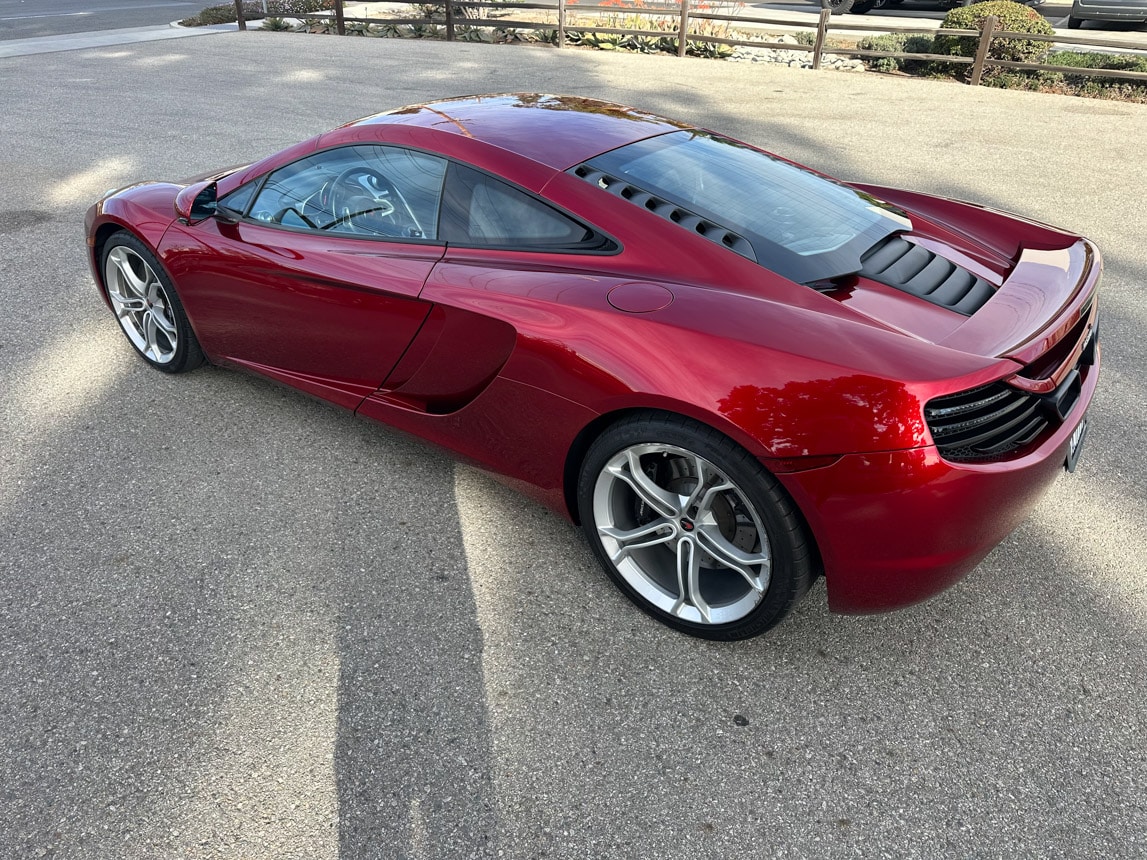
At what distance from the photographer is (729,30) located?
52.6 ft

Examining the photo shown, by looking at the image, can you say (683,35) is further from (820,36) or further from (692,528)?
(692,528)

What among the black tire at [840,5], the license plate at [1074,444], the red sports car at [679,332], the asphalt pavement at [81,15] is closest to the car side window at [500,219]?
the red sports car at [679,332]

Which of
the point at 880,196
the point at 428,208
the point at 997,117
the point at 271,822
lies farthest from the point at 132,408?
the point at 997,117

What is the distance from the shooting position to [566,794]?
2141 mm

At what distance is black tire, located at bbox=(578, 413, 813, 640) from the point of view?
2.26 metres

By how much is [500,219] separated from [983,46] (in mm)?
11673

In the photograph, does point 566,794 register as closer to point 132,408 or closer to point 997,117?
point 132,408

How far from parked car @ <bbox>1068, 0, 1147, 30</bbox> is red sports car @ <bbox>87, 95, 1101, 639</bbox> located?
18738 millimetres

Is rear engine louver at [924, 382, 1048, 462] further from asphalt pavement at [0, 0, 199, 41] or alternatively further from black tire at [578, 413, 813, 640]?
asphalt pavement at [0, 0, 199, 41]

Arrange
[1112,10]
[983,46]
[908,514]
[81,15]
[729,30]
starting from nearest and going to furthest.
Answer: [908,514], [983,46], [729,30], [1112,10], [81,15]

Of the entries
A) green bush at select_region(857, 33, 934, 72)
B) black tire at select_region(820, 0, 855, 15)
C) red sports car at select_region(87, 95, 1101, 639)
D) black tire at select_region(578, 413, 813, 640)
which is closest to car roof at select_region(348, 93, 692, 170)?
red sports car at select_region(87, 95, 1101, 639)

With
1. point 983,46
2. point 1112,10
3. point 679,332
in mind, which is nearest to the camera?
point 679,332

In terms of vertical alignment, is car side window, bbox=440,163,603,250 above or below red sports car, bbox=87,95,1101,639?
above

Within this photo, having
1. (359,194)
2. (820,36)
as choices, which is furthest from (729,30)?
(359,194)
